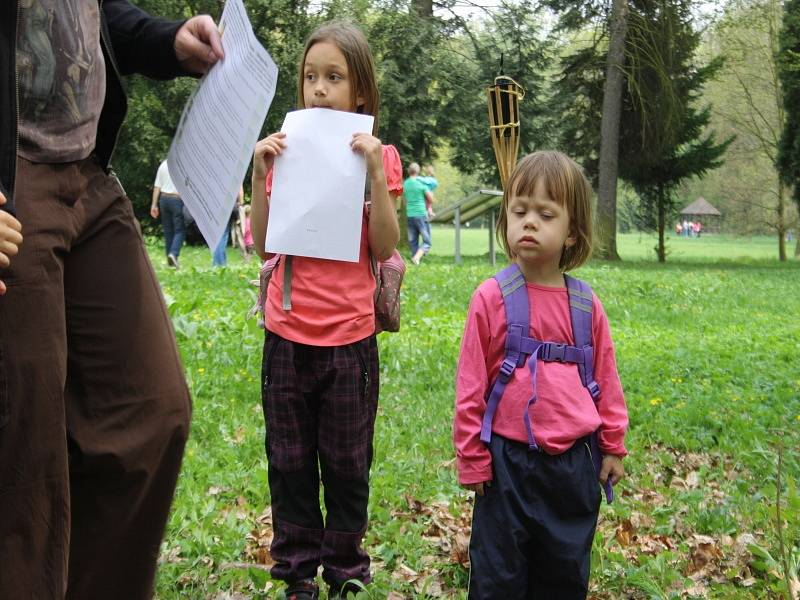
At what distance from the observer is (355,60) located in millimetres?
2824

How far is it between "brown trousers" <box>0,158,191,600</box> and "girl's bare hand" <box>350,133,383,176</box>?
0.87 metres

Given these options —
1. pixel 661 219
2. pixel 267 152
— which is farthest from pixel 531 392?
pixel 661 219

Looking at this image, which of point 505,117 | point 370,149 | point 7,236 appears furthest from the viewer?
point 505,117

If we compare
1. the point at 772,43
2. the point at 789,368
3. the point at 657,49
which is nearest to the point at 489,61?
the point at 657,49

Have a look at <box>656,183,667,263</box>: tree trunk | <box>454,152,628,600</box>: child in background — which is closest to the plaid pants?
<box>454,152,628,600</box>: child in background

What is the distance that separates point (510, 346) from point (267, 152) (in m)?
0.94

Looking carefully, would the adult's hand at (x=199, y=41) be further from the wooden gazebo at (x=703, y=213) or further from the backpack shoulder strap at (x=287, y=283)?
the wooden gazebo at (x=703, y=213)

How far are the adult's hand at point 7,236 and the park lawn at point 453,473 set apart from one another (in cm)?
177

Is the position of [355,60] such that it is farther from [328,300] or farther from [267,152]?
[328,300]

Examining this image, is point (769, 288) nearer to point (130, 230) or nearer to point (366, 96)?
point (366, 96)

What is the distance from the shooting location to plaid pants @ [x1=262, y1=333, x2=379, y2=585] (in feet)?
9.25

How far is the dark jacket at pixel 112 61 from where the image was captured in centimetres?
168

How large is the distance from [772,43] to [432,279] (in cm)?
2262

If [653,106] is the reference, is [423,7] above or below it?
above
